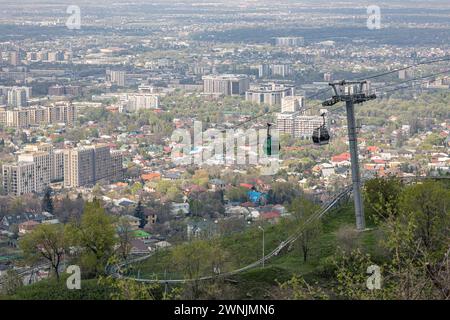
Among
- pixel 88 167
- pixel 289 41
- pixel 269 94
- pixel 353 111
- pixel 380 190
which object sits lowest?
pixel 88 167

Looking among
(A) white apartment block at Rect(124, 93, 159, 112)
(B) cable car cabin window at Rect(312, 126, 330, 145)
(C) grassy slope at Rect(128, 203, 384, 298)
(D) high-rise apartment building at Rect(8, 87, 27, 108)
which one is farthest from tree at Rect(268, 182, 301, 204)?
(D) high-rise apartment building at Rect(8, 87, 27, 108)

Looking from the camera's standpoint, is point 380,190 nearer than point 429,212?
No

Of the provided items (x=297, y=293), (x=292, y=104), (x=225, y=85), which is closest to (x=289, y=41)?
(x=225, y=85)

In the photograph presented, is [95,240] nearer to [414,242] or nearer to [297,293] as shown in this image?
[414,242]

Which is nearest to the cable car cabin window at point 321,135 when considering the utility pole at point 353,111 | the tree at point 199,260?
the utility pole at point 353,111

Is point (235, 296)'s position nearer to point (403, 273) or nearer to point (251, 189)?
point (403, 273)

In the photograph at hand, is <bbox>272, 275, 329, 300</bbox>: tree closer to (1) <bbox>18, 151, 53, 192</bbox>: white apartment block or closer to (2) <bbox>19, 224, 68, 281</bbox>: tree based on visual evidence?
(2) <bbox>19, 224, 68, 281</bbox>: tree

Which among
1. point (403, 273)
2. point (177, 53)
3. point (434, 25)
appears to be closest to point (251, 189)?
point (403, 273)

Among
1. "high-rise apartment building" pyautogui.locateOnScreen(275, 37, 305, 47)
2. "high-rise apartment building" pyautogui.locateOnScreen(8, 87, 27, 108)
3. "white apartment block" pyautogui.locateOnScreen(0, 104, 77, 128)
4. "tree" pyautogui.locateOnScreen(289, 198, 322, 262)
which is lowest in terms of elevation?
"white apartment block" pyautogui.locateOnScreen(0, 104, 77, 128)
